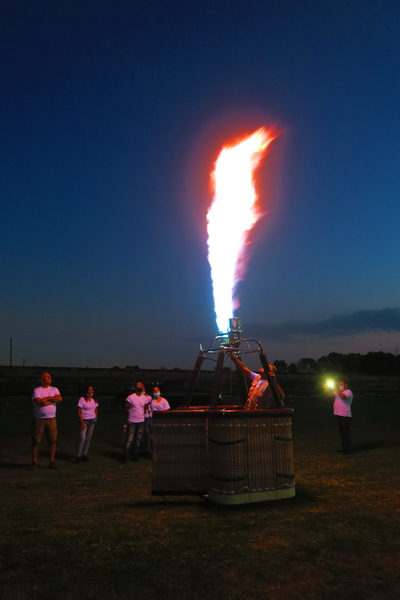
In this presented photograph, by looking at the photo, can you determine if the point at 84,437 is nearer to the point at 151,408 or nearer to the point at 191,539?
the point at 151,408

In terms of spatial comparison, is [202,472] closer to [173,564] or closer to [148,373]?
[173,564]

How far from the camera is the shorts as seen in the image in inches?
368

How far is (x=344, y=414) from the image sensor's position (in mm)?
11289

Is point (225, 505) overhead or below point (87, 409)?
below

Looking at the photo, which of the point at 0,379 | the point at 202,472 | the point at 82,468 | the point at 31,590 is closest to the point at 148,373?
the point at 0,379

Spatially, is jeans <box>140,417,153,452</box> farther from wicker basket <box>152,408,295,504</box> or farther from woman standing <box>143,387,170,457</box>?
wicker basket <box>152,408,295,504</box>

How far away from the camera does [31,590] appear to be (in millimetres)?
3822

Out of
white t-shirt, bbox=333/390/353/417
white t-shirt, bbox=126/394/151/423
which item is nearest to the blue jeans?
white t-shirt, bbox=126/394/151/423

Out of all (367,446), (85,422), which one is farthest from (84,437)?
(367,446)

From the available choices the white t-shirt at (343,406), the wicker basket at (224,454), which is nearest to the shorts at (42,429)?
the wicker basket at (224,454)

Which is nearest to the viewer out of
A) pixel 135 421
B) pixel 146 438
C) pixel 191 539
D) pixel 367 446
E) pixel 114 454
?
pixel 191 539

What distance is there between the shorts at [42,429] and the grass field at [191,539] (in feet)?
2.13

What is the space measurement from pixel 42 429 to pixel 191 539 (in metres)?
5.43

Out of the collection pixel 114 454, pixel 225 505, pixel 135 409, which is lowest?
pixel 114 454
